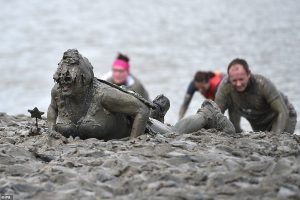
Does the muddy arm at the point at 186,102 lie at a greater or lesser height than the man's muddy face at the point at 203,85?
lesser

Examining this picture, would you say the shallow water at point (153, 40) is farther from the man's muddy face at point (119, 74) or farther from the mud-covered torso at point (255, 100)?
the mud-covered torso at point (255, 100)

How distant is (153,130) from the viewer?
32.7 feet

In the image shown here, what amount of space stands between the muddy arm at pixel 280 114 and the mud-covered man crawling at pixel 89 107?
10.9 feet

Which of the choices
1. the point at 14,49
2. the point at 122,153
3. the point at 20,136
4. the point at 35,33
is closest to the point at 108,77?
the point at 20,136

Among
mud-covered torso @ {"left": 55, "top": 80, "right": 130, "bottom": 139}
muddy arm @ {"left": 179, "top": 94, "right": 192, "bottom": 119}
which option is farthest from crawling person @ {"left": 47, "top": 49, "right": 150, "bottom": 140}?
muddy arm @ {"left": 179, "top": 94, "right": 192, "bottom": 119}

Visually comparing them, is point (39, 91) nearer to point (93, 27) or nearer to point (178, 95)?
point (178, 95)

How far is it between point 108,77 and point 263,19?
22.5 metres

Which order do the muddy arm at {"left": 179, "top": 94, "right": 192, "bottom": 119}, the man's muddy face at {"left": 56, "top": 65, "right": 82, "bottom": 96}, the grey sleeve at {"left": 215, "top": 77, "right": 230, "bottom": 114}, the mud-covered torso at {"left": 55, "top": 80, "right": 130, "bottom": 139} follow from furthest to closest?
the muddy arm at {"left": 179, "top": 94, "right": 192, "bottom": 119} < the grey sleeve at {"left": 215, "top": 77, "right": 230, "bottom": 114} < the mud-covered torso at {"left": 55, "top": 80, "right": 130, "bottom": 139} < the man's muddy face at {"left": 56, "top": 65, "right": 82, "bottom": 96}

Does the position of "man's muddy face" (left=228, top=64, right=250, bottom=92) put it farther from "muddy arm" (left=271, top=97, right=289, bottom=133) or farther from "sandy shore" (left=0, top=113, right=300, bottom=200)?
"sandy shore" (left=0, top=113, right=300, bottom=200)

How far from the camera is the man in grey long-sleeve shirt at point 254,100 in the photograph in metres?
12.8

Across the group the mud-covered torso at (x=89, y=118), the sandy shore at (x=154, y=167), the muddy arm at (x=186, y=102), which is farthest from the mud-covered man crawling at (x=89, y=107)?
the muddy arm at (x=186, y=102)

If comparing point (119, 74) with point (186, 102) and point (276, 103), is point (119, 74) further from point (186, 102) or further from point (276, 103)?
point (276, 103)

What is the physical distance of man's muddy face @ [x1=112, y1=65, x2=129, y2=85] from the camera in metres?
15.8

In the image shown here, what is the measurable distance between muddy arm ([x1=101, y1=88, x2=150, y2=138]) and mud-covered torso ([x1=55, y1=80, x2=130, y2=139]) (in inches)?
3.2
